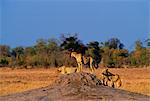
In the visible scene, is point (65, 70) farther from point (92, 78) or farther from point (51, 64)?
point (51, 64)

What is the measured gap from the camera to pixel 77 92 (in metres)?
8.60

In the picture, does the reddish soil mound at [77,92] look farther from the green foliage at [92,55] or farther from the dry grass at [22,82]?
the green foliage at [92,55]

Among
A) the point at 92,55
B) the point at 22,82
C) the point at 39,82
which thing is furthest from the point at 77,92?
the point at 92,55

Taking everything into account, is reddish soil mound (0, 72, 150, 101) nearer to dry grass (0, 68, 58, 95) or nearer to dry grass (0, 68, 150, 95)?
dry grass (0, 68, 150, 95)

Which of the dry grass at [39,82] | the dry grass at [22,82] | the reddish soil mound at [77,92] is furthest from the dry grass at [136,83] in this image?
the reddish soil mound at [77,92]

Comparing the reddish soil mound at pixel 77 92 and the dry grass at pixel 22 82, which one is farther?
the dry grass at pixel 22 82

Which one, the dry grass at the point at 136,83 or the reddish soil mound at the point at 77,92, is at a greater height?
the dry grass at the point at 136,83

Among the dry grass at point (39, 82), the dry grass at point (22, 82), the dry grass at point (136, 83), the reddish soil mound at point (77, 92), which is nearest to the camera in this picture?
the reddish soil mound at point (77, 92)

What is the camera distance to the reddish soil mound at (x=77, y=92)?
8.41 meters

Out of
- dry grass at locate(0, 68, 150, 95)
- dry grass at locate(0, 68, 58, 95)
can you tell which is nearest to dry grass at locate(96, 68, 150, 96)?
dry grass at locate(0, 68, 150, 95)

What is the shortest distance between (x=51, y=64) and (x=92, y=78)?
44272 millimetres

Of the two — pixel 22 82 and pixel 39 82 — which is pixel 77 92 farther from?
pixel 22 82

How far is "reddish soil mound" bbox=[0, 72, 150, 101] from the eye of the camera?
331 inches

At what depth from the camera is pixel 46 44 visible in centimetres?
6525
